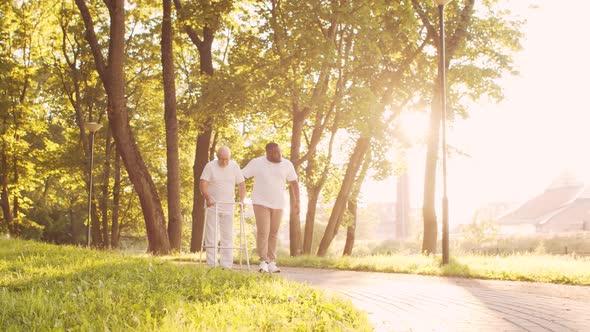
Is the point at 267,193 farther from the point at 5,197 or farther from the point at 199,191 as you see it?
the point at 5,197

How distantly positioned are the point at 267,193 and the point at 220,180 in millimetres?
861

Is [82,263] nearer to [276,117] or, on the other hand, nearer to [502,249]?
[276,117]

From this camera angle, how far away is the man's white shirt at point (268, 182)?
35.5 feet

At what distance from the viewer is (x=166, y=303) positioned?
593 centimetres

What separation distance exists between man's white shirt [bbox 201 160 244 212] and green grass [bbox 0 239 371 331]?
7.63ft

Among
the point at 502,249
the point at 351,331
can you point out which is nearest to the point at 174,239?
the point at 351,331

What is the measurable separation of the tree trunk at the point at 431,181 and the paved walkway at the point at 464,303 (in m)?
10.2

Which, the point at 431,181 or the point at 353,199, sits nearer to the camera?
the point at 431,181

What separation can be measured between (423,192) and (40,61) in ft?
73.5

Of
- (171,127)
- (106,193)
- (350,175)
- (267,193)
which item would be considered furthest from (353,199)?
(267,193)

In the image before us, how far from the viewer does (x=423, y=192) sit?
21.9m

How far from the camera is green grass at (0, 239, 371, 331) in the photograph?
502 centimetres

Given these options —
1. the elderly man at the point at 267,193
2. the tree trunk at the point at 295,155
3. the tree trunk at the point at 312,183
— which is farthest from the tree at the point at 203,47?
the elderly man at the point at 267,193

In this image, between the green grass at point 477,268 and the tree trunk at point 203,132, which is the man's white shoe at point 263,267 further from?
the tree trunk at point 203,132
